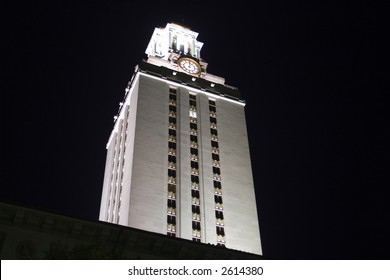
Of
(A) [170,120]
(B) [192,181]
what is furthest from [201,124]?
(B) [192,181]

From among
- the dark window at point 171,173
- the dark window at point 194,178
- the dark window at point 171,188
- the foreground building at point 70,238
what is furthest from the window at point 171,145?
the foreground building at point 70,238

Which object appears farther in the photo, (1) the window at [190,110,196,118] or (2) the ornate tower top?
(2) the ornate tower top

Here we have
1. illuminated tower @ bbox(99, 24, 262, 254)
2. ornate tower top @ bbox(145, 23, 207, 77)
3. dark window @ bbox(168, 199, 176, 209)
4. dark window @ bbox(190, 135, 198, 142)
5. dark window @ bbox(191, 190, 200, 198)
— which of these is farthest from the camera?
ornate tower top @ bbox(145, 23, 207, 77)

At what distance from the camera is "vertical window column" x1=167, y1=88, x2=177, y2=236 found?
82.7 metres

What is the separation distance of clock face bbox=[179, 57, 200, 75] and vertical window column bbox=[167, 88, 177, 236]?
9.34m

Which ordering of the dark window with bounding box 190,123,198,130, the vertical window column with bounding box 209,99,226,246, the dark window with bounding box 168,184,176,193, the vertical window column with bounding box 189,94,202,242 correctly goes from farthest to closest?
the dark window with bounding box 190,123,198,130, the dark window with bounding box 168,184,176,193, the vertical window column with bounding box 209,99,226,246, the vertical window column with bounding box 189,94,202,242

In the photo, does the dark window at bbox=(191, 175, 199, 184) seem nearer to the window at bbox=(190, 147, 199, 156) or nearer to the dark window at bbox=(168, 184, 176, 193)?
the dark window at bbox=(168, 184, 176, 193)

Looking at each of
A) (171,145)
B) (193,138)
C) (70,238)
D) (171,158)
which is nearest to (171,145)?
(171,145)

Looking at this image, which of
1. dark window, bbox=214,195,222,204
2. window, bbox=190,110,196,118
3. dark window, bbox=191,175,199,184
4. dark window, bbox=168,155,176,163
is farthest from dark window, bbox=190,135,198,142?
dark window, bbox=214,195,222,204

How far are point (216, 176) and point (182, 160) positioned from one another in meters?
6.23

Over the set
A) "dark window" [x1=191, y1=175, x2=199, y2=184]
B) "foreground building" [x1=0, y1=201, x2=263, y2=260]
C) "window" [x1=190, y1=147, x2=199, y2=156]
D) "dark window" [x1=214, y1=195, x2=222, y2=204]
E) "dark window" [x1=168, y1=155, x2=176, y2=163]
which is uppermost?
"window" [x1=190, y1=147, x2=199, y2=156]

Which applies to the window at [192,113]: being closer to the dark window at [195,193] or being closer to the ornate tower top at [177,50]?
the ornate tower top at [177,50]

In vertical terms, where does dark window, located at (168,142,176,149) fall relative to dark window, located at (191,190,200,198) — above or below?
above
